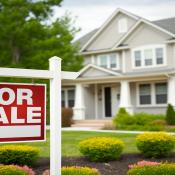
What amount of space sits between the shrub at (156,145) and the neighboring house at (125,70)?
17296 mm

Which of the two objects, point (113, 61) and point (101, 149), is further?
point (113, 61)

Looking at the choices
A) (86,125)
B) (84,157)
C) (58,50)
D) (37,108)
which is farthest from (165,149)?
(86,125)

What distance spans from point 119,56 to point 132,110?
4.59 m

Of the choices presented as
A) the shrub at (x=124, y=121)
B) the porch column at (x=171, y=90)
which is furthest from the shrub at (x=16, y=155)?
the porch column at (x=171, y=90)

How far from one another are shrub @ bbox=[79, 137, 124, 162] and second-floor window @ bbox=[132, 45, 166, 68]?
1985cm

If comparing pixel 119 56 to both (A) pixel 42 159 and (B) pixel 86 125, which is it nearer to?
(B) pixel 86 125

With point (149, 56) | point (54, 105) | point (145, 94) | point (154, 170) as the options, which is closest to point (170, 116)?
point (145, 94)

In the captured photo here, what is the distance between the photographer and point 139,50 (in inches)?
1203

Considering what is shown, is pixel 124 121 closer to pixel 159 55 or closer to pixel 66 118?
pixel 66 118

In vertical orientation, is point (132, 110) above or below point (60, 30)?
below

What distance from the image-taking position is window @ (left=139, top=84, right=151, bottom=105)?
3045 cm

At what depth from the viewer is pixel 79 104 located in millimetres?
31656

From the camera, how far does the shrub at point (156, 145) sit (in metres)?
10.7

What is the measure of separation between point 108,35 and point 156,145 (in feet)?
76.5
